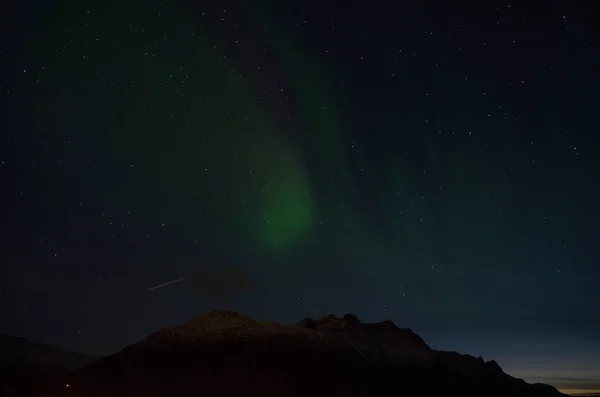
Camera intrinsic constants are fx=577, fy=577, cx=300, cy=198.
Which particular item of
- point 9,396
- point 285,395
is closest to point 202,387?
point 285,395

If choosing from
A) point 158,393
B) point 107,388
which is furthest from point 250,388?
point 107,388

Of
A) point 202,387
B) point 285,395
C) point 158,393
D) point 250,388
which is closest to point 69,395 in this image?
point 158,393

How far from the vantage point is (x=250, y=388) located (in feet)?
651

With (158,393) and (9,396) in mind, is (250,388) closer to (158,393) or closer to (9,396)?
(158,393)

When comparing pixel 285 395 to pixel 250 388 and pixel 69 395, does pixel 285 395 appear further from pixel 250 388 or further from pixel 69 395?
pixel 69 395

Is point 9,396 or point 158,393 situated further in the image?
point 158,393

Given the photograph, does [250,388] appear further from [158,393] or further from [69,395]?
[69,395]

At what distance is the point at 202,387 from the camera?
19775cm

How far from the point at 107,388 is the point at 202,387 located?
107ft

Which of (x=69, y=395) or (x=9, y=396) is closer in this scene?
(x=9, y=396)

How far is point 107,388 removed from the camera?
197625 mm

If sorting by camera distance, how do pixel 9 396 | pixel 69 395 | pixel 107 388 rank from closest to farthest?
pixel 9 396, pixel 69 395, pixel 107 388

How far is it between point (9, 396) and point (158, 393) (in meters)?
63.3

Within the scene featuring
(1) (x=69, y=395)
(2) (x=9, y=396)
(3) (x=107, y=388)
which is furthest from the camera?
(3) (x=107, y=388)
